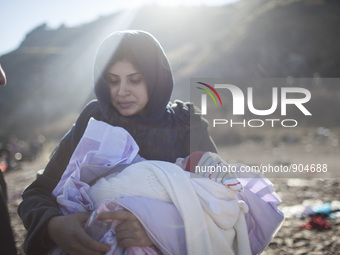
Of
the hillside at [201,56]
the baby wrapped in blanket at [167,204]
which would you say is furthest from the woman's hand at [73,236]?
the hillside at [201,56]

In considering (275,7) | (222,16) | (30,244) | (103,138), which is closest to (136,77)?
(103,138)

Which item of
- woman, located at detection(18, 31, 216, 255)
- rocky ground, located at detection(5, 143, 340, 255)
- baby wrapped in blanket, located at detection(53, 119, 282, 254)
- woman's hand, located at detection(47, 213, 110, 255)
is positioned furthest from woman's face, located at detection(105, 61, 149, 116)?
rocky ground, located at detection(5, 143, 340, 255)

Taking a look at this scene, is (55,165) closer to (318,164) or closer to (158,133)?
(158,133)

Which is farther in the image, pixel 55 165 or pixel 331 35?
pixel 331 35

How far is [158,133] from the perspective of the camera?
1888 millimetres

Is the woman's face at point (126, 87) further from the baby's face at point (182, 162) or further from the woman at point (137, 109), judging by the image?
the baby's face at point (182, 162)

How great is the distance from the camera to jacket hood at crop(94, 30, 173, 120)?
73.7 inches

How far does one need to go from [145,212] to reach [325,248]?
82.9 inches

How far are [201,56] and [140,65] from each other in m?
35.2

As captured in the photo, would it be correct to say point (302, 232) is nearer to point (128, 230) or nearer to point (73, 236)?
point (128, 230)

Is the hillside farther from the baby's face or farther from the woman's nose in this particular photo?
the baby's face

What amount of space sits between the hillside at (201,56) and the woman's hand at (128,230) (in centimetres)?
2459

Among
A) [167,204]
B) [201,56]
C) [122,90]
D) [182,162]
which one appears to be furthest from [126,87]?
[201,56]

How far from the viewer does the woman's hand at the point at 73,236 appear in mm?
1222
